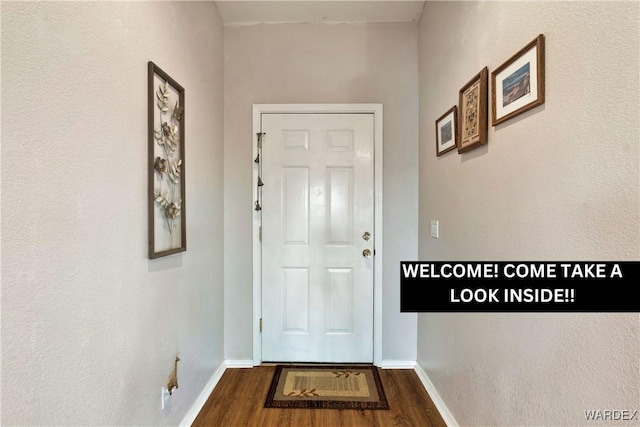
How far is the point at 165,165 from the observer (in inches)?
55.7

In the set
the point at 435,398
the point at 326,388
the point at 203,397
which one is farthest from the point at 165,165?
the point at 435,398

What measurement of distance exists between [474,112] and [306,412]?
1843 millimetres

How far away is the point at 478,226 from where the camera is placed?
4.61 feet

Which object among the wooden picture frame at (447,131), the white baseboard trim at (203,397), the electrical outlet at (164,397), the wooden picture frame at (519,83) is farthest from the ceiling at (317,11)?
the white baseboard trim at (203,397)

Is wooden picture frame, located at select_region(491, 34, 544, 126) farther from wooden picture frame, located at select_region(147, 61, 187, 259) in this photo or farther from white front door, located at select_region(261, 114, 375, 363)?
wooden picture frame, located at select_region(147, 61, 187, 259)

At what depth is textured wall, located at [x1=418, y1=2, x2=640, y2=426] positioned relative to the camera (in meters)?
0.74

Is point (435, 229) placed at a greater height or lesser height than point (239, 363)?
greater

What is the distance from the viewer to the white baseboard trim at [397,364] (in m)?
2.31

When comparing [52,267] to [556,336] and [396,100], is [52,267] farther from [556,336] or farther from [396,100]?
[396,100]

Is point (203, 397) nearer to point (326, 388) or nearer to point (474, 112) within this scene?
point (326, 388)

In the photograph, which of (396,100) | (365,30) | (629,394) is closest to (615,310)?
(629,394)

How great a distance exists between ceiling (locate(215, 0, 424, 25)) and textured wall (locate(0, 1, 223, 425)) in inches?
26.9

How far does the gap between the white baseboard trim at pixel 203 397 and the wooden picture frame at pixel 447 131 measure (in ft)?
6.73

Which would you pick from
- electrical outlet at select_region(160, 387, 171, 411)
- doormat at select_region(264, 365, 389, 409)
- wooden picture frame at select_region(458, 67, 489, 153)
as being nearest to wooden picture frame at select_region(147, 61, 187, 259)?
electrical outlet at select_region(160, 387, 171, 411)
